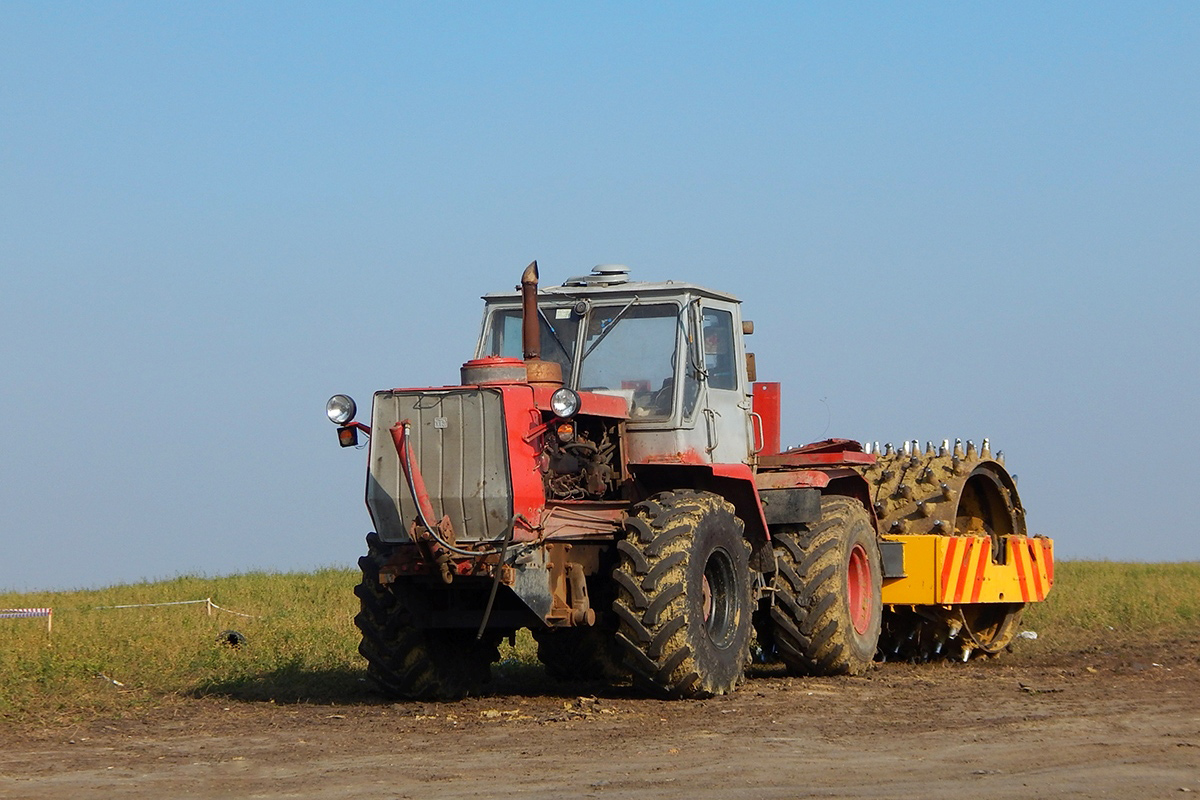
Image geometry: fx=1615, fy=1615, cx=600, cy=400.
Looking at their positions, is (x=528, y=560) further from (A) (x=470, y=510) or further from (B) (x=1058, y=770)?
(B) (x=1058, y=770)

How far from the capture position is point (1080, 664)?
1419 cm

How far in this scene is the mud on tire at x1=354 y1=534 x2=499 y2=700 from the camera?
38.3 ft

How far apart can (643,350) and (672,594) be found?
2378mm

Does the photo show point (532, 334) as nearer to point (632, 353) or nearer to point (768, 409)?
point (632, 353)

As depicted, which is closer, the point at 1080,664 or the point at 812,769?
the point at 812,769

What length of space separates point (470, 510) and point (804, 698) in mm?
2729

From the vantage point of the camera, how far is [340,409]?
11.3 m

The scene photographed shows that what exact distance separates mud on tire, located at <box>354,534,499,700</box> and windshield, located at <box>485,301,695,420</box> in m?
2.10

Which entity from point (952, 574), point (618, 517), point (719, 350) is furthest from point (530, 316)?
point (952, 574)

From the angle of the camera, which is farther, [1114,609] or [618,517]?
[1114,609]

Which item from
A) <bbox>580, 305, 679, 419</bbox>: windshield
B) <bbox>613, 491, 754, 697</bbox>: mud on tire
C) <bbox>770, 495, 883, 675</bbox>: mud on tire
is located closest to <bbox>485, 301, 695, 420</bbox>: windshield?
<bbox>580, 305, 679, 419</bbox>: windshield

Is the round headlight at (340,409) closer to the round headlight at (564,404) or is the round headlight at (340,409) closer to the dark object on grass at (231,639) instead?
the round headlight at (564,404)

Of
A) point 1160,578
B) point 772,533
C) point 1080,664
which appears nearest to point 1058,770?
point 772,533

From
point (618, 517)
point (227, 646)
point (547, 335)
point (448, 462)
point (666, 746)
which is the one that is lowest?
point (666, 746)
